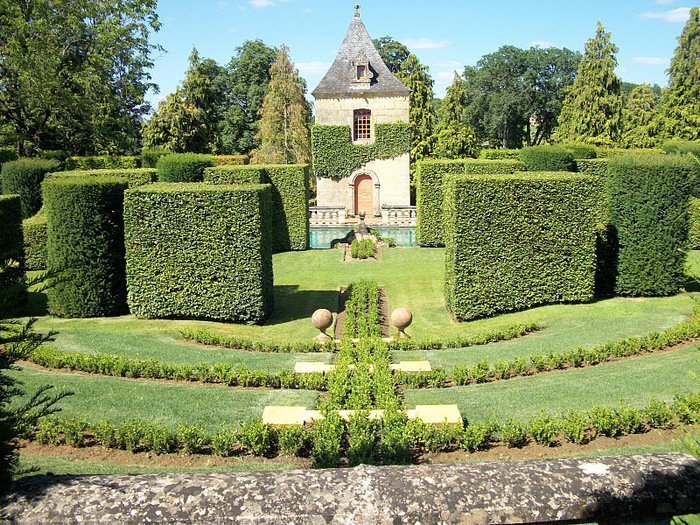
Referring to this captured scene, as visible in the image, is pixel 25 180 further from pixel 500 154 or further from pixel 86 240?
pixel 500 154

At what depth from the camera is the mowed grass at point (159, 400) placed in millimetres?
8781

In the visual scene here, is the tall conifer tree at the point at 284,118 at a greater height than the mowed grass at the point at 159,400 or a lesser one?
greater

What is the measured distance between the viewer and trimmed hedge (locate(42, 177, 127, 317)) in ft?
49.1

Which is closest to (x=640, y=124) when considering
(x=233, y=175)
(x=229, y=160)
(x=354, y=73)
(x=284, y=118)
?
(x=354, y=73)

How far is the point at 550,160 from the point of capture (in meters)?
28.6

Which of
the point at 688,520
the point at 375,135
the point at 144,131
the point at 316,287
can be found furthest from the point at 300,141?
the point at 688,520

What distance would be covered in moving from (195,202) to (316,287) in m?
6.32

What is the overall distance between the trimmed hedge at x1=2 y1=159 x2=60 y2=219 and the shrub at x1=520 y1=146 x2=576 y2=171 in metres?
23.8

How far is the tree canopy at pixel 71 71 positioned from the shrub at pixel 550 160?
28.1m

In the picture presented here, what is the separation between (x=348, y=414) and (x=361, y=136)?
34.0 meters

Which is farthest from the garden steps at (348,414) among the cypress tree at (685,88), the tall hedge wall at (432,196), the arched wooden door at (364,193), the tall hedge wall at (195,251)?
the cypress tree at (685,88)

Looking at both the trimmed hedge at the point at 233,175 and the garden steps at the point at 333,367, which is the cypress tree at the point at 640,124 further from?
the garden steps at the point at 333,367

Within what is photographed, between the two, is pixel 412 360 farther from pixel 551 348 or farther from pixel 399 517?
pixel 399 517

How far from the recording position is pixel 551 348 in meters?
12.4
